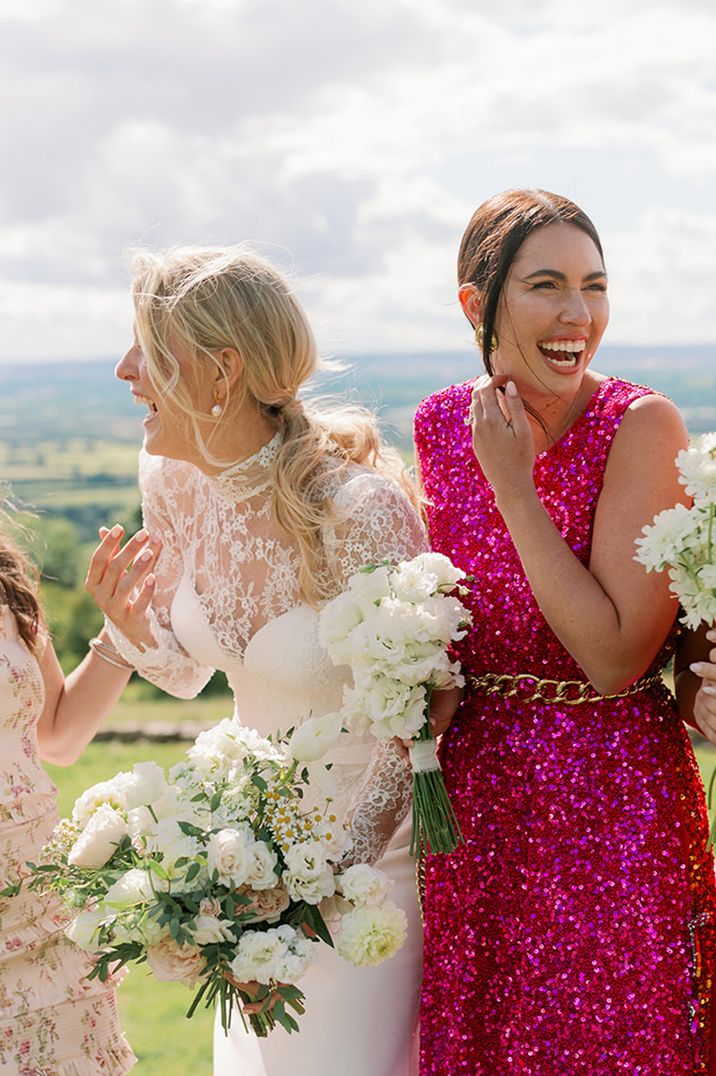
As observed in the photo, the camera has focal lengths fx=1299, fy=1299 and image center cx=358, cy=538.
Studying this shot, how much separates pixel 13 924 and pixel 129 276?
1.88 m

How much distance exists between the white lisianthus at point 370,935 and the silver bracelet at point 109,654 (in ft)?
4.67

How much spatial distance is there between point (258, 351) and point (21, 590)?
1051 millimetres

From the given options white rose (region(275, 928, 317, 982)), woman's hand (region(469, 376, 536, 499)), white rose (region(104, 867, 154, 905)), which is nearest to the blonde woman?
white rose (region(104, 867, 154, 905))

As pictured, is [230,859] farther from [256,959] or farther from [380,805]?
[380,805]

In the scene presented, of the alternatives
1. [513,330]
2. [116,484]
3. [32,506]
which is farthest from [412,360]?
[116,484]

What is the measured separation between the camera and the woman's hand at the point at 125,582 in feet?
12.8

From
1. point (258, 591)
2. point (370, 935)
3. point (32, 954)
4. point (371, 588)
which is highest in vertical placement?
point (371, 588)

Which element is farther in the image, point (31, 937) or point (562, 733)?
point (31, 937)

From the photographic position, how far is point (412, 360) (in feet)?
45.9

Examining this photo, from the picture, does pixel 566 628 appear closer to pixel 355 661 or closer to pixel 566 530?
pixel 566 530

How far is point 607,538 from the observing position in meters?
3.00

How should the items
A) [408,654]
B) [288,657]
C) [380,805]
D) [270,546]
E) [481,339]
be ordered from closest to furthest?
[408,654] → [481,339] → [380,805] → [288,657] → [270,546]

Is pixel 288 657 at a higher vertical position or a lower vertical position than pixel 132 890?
higher

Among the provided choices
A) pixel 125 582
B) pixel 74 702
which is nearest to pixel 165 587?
pixel 125 582
